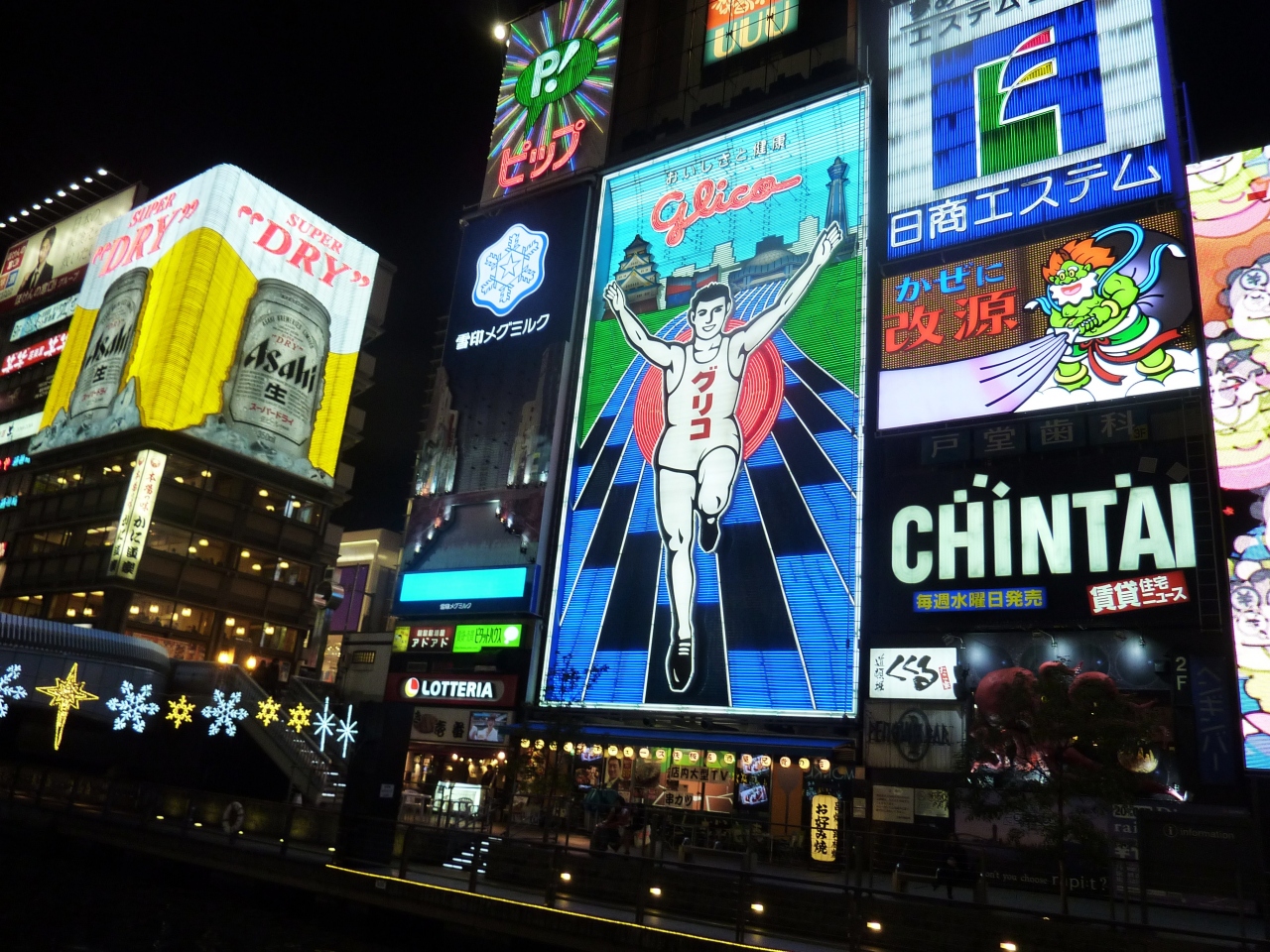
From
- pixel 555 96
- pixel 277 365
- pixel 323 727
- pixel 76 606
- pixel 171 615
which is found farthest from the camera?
pixel 277 365

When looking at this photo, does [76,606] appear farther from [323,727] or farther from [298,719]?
[298,719]

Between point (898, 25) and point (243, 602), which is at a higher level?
point (898, 25)

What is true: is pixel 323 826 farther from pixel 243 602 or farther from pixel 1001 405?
pixel 243 602

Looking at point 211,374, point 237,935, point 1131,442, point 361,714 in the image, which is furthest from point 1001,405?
point 211,374

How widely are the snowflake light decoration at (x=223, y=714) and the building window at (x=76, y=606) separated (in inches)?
827

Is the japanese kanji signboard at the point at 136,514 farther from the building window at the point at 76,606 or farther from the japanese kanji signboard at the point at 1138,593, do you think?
the japanese kanji signboard at the point at 1138,593

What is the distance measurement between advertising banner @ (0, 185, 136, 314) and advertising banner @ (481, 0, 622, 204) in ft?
108

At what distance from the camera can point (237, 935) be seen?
1766 centimetres

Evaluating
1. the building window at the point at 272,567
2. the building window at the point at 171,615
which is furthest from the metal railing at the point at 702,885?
the building window at the point at 272,567

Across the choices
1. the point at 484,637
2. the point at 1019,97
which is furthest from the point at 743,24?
the point at 484,637

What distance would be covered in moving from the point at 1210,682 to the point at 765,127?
25.6 m

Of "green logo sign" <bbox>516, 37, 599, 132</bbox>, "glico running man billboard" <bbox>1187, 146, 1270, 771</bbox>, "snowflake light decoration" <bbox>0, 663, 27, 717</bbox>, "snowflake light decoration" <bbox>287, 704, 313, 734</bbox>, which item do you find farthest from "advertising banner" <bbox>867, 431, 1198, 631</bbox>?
"green logo sign" <bbox>516, 37, 599, 132</bbox>

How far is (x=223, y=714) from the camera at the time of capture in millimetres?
30906

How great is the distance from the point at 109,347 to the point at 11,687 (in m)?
32.0
